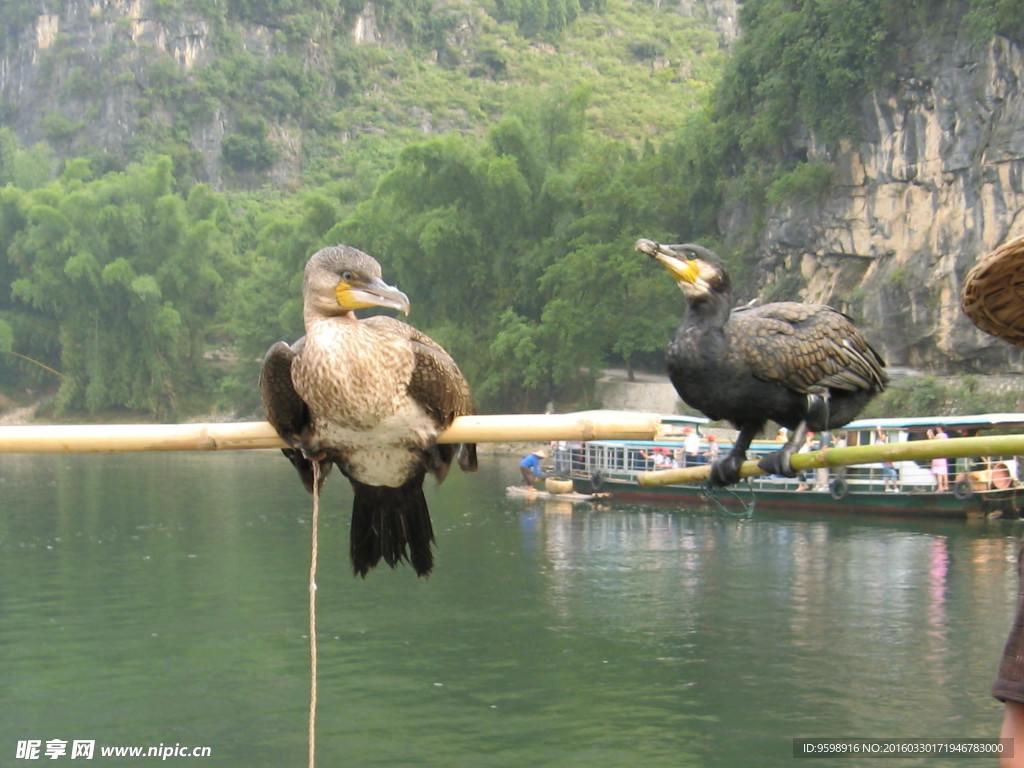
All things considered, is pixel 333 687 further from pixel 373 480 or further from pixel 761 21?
pixel 761 21

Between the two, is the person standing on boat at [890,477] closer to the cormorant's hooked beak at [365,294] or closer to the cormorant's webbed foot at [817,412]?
the cormorant's webbed foot at [817,412]

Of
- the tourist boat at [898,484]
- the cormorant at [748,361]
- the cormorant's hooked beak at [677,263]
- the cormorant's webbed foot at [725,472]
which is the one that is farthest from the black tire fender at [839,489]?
the cormorant's webbed foot at [725,472]

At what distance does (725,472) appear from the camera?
14.7 ft

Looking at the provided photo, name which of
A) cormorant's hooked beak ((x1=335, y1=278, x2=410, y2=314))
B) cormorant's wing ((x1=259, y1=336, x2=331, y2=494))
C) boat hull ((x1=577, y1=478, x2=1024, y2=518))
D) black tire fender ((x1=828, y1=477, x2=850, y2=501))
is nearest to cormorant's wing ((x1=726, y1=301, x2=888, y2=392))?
cormorant's hooked beak ((x1=335, y1=278, x2=410, y2=314))

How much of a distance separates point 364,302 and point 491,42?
75.4 metres

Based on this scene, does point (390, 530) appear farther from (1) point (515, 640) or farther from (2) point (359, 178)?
(2) point (359, 178)

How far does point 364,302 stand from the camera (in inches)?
148

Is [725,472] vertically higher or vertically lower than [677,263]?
lower

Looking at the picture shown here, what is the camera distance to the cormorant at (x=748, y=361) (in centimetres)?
473

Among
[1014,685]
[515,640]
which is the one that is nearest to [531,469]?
[515,640]

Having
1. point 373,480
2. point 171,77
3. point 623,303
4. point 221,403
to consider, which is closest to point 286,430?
point 373,480

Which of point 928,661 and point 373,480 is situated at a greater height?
point 373,480

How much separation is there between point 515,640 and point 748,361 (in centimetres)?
997

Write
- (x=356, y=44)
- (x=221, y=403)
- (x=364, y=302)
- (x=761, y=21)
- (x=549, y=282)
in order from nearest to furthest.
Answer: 1. (x=364, y=302)
2. (x=761, y=21)
3. (x=549, y=282)
4. (x=221, y=403)
5. (x=356, y=44)
